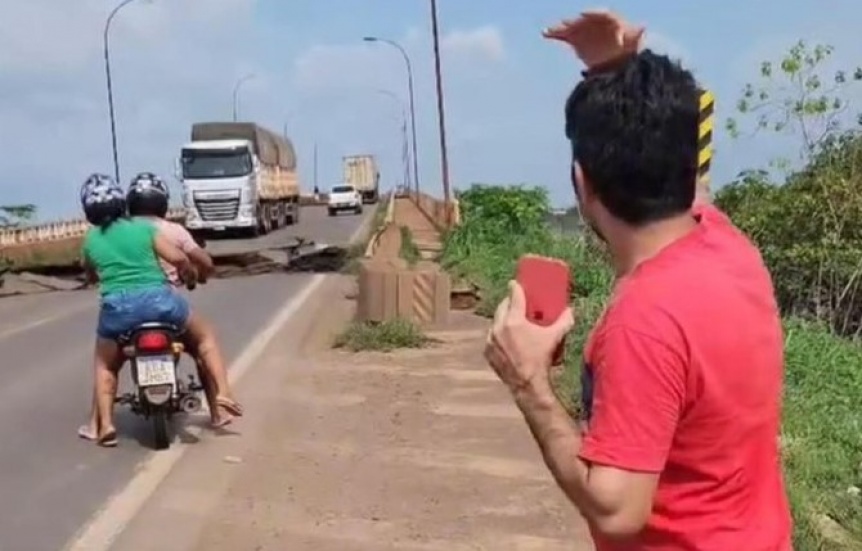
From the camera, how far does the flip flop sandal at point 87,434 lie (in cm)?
1058

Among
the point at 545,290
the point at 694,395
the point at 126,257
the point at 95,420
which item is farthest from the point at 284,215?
the point at 694,395

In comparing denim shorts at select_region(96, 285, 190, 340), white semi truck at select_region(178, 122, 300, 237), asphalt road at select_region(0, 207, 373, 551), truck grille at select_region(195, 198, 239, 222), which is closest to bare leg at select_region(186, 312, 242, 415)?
denim shorts at select_region(96, 285, 190, 340)

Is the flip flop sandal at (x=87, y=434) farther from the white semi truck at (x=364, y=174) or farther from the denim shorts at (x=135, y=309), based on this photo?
the white semi truck at (x=364, y=174)

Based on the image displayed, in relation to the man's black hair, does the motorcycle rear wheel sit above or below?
below

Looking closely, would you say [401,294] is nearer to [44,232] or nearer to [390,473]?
[390,473]

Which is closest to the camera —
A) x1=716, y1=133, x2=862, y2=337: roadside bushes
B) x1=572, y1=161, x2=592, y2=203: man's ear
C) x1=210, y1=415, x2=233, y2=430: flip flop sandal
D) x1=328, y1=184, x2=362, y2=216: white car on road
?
x1=572, y1=161, x2=592, y2=203: man's ear

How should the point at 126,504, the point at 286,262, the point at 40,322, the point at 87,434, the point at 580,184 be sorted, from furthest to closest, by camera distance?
the point at 286,262 → the point at 40,322 → the point at 87,434 → the point at 126,504 → the point at 580,184

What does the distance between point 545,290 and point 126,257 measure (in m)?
7.44

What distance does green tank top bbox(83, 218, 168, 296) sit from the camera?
10.0 metres

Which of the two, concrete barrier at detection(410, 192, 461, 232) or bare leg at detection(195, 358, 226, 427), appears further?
concrete barrier at detection(410, 192, 461, 232)

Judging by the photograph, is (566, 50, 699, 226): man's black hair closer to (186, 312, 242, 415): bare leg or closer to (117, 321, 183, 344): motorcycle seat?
(117, 321, 183, 344): motorcycle seat

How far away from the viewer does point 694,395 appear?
2691mm

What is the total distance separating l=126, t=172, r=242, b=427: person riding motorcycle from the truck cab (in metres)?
36.5

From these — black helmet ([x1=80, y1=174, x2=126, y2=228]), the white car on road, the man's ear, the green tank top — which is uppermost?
the man's ear
